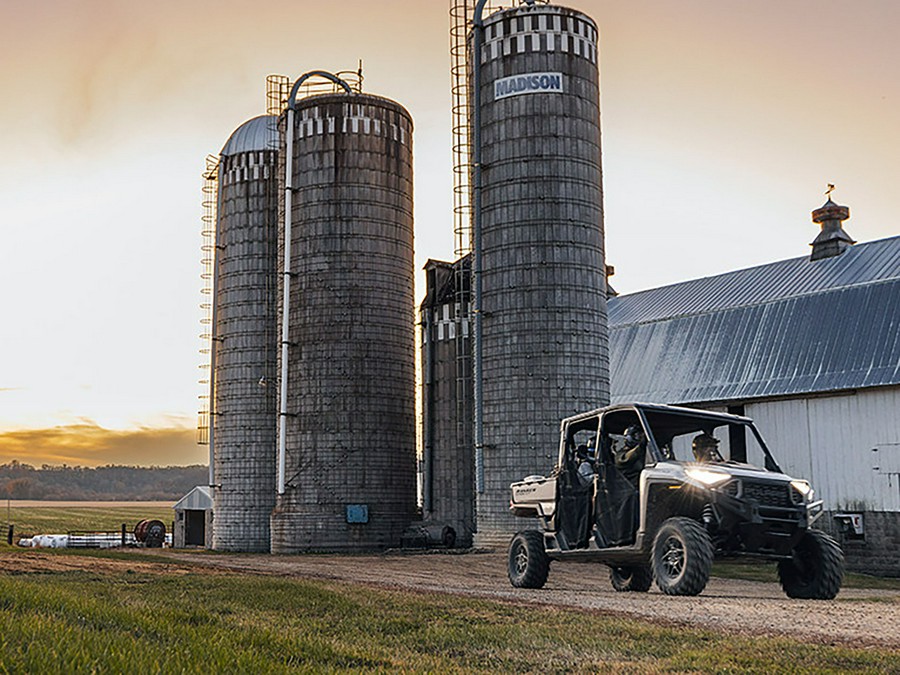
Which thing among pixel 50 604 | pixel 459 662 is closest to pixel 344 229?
pixel 50 604

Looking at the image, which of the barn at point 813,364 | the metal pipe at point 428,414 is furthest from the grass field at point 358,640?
the metal pipe at point 428,414

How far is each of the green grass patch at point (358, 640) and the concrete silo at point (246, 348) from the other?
3662 cm

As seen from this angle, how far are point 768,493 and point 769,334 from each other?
23.6 m

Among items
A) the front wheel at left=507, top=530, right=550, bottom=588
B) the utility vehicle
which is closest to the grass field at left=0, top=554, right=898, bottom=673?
the utility vehicle

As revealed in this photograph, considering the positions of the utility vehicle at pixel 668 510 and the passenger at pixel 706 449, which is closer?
the utility vehicle at pixel 668 510

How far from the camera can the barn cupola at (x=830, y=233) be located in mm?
41938

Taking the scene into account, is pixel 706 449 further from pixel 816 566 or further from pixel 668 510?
pixel 816 566

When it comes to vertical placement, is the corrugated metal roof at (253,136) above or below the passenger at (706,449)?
above

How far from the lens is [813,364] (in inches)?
1384

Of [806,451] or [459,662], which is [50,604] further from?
[806,451]

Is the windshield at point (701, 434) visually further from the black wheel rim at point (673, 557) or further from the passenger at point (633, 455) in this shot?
the black wheel rim at point (673, 557)

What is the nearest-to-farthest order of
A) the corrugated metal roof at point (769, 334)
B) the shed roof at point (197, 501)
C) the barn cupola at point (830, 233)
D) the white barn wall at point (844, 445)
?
the white barn wall at point (844, 445) → the corrugated metal roof at point (769, 334) → the barn cupola at point (830, 233) → the shed roof at point (197, 501)

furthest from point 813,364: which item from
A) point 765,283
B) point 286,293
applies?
point 286,293

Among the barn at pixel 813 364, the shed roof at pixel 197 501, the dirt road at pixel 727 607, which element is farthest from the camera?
the shed roof at pixel 197 501
